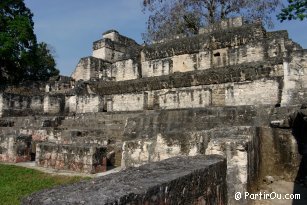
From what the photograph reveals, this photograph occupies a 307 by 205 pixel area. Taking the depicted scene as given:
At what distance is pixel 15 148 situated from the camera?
10047 mm

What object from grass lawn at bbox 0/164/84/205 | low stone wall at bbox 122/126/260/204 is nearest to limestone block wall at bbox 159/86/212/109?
low stone wall at bbox 122/126/260/204

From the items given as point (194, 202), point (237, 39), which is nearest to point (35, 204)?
point (194, 202)

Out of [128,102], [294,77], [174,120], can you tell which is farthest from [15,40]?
[294,77]

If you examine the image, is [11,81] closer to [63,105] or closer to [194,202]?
[63,105]

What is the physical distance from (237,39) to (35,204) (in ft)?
42.1

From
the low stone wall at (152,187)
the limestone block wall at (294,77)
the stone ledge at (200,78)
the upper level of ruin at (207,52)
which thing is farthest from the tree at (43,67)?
the low stone wall at (152,187)

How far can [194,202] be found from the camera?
3143mm

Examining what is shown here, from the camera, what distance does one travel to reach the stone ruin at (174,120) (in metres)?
3.26

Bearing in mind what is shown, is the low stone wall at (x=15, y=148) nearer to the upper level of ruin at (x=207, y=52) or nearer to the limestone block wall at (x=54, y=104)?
the limestone block wall at (x=54, y=104)

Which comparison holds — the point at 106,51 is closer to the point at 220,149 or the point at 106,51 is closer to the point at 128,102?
the point at 128,102

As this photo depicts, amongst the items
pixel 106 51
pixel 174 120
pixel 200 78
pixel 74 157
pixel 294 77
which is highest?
pixel 106 51

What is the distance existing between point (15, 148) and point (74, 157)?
2.98 meters

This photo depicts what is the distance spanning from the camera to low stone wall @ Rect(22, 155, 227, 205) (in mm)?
2174

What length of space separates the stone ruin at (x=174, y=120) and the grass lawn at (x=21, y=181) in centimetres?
80
